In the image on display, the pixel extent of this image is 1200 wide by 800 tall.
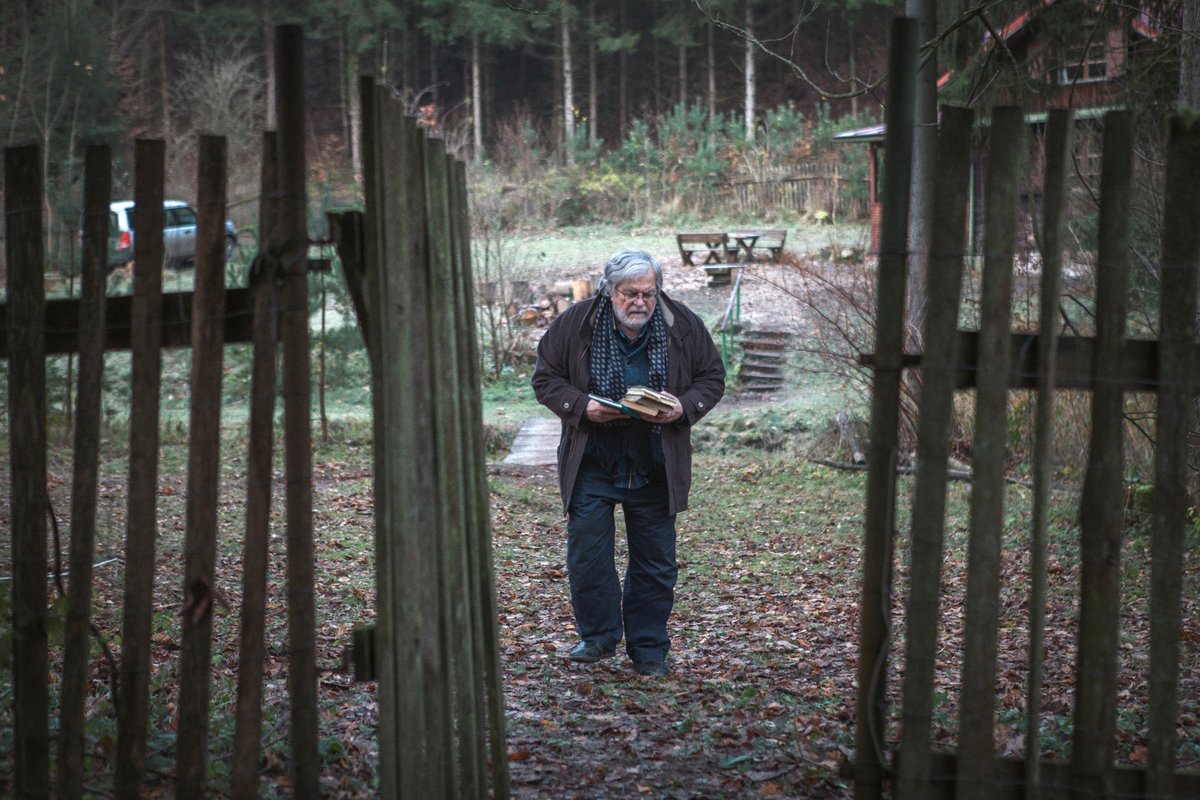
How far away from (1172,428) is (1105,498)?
0.85ft

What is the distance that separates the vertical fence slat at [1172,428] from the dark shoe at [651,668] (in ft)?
8.49

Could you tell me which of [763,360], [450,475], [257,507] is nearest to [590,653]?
[450,475]

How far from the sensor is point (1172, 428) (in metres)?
2.93

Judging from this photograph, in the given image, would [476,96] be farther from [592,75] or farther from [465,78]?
[465,78]

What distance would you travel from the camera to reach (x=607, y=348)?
5203 millimetres

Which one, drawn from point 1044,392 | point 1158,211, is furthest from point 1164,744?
point 1158,211

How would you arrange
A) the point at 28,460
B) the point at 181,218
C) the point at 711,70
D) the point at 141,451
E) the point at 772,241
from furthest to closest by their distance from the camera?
1. the point at 711,70
2. the point at 772,241
3. the point at 181,218
4. the point at 28,460
5. the point at 141,451

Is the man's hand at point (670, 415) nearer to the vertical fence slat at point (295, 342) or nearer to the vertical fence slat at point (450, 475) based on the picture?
the vertical fence slat at point (450, 475)

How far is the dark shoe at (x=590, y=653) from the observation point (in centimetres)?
540

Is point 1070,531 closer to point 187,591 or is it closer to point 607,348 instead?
point 607,348

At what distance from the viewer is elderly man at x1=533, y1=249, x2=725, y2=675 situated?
5.11 meters

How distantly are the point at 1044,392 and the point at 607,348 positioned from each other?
259 centimetres

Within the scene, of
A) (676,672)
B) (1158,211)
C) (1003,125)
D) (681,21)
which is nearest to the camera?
(1003,125)

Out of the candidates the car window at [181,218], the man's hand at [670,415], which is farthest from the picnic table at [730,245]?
the man's hand at [670,415]
